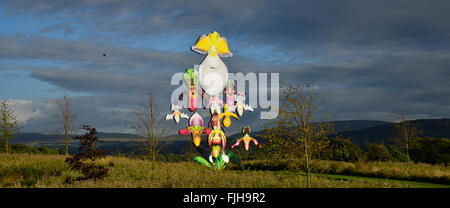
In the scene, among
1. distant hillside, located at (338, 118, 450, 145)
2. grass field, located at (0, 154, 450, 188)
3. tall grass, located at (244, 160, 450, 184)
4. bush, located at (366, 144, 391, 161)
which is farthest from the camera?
distant hillside, located at (338, 118, 450, 145)

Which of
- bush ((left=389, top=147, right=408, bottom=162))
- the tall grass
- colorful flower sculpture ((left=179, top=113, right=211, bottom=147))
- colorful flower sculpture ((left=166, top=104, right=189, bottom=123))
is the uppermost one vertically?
colorful flower sculpture ((left=166, top=104, right=189, bottom=123))

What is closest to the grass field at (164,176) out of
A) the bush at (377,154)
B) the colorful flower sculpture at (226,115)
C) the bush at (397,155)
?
the colorful flower sculpture at (226,115)

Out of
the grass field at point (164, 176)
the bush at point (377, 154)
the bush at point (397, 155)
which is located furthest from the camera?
the bush at point (397, 155)

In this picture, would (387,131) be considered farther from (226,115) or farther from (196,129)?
(196,129)

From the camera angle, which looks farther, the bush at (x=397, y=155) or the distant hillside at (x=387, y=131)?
the distant hillside at (x=387, y=131)

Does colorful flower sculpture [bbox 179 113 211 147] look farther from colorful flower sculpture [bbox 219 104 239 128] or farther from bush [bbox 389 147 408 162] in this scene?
bush [bbox 389 147 408 162]

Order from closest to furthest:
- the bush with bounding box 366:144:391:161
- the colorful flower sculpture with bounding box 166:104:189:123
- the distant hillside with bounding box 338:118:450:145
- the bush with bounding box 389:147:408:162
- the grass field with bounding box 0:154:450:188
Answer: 1. the grass field with bounding box 0:154:450:188
2. the colorful flower sculpture with bounding box 166:104:189:123
3. the bush with bounding box 366:144:391:161
4. the bush with bounding box 389:147:408:162
5. the distant hillside with bounding box 338:118:450:145

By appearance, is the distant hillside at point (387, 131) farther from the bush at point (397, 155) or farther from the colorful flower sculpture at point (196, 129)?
the colorful flower sculpture at point (196, 129)

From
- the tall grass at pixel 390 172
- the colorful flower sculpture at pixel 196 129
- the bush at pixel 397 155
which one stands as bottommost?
the bush at pixel 397 155

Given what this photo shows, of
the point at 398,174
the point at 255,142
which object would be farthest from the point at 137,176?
the point at 398,174

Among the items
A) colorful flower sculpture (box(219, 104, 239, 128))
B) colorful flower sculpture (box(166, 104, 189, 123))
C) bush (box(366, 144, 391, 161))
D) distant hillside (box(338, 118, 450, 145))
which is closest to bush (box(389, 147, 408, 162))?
bush (box(366, 144, 391, 161))
